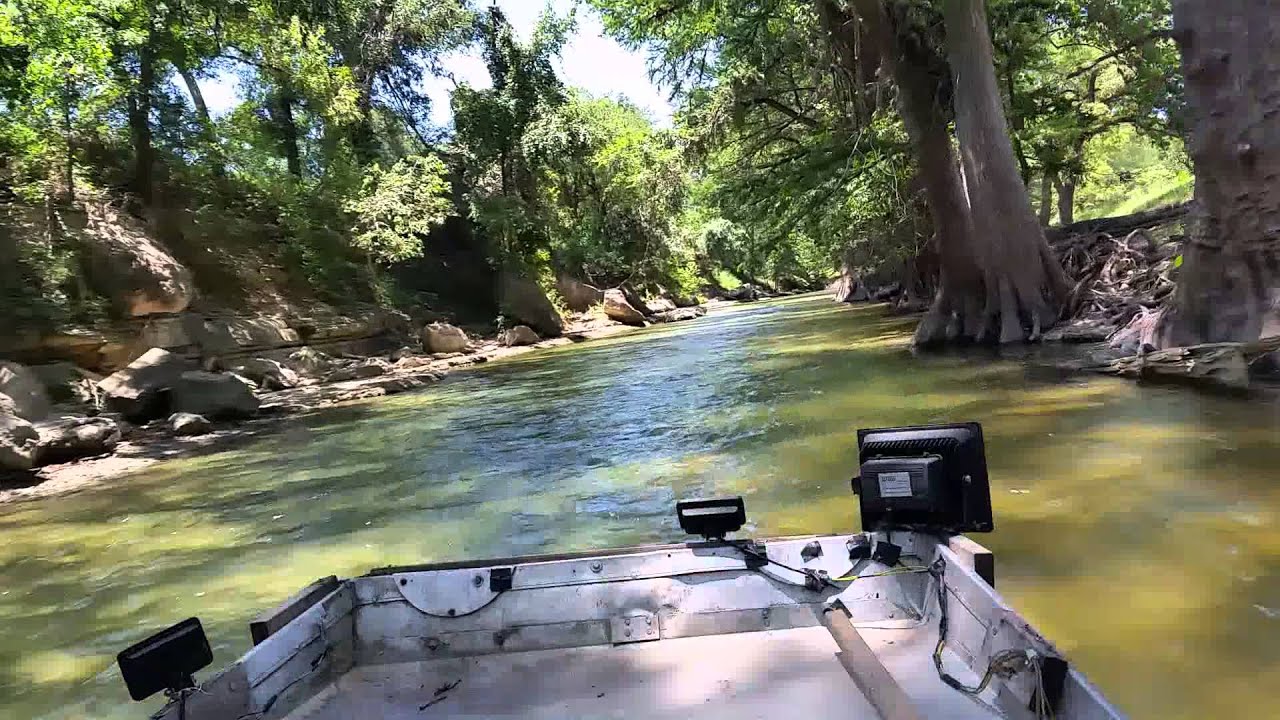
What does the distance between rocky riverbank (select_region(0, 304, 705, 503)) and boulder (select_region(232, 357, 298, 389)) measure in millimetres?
27

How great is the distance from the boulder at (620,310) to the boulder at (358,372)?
14.7 metres

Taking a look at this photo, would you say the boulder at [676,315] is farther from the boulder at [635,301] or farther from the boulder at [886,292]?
the boulder at [886,292]

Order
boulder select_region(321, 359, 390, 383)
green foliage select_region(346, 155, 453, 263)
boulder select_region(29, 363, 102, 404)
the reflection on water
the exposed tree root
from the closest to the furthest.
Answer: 1. the reflection on water
2. the exposed tree root
3. boulder select_region(29, 363, 102, 404)
4. boulder select_region(321, 359, 390, 383)
5. green foliage select_region(346, 155, 453, 263)

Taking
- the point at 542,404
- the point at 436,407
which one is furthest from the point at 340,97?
the point at 542,404

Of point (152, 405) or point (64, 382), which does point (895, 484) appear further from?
point (64, 382)

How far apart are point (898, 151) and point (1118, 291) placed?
5564 mm

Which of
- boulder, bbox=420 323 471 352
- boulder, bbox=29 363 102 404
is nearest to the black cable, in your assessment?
boulder, bbox=29 363 102 404

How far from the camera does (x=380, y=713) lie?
3143 millimetres

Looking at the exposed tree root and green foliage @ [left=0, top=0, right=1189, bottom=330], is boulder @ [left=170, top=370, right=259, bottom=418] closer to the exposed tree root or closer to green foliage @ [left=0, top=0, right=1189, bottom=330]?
green foliage @ [left=0, top=0, right=1189, bottom=330]

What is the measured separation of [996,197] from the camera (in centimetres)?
1479

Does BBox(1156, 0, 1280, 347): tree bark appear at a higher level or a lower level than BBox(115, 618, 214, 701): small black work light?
higher

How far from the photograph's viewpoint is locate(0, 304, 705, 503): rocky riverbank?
12016mm

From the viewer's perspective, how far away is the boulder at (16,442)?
11555 millimetres

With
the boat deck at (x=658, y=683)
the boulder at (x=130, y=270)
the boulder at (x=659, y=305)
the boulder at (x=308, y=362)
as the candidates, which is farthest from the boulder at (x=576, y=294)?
the boat deck at (x=658, y=683)
